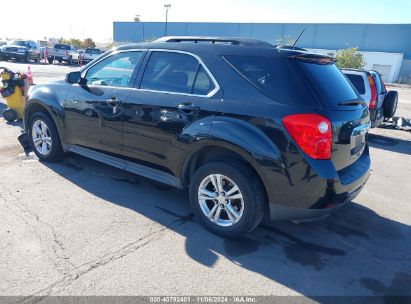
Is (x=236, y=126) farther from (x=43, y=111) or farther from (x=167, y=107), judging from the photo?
(x=43, y=111)

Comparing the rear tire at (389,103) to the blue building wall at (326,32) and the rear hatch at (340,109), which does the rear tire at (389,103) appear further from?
the blue building wall at (326,32)

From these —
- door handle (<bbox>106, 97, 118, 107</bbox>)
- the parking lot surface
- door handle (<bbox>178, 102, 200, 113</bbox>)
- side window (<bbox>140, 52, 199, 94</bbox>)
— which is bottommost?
the parking lot surface

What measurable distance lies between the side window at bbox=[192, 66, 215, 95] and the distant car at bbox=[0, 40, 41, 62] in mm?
29163

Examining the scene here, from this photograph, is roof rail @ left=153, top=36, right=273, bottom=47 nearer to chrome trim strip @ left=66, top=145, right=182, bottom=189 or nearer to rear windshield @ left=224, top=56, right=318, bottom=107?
rear windshield @ left=224, top=56, right=318, bottom=107

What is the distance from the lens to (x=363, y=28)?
5169 centimetres

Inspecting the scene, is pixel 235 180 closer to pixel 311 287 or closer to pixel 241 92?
pixel 241 92

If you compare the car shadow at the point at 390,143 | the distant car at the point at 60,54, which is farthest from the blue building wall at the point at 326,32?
the car shadow at the point at 390,143

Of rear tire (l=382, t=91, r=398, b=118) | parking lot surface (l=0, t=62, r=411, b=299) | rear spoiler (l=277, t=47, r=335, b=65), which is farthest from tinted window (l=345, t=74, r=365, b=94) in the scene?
rear spoiler (l=277, t=47, r=335, b=65)

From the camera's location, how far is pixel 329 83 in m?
3.20

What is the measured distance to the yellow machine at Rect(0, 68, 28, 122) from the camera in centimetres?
791

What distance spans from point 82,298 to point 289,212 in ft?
5.98

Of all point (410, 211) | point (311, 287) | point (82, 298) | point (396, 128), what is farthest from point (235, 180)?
point (396, 128)

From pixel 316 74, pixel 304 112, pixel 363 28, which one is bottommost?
pixel 304 112

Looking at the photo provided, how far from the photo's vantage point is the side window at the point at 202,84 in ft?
11.0
